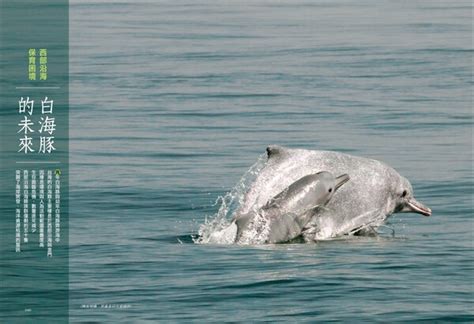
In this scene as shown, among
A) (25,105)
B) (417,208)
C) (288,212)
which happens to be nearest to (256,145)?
(25,105)

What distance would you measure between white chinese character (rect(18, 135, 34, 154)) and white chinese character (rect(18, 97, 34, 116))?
1.86 meters

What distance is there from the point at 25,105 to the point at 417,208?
15.9 metres

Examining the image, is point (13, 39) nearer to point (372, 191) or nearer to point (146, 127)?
point (146, 127)

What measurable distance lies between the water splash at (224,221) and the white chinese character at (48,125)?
299 inches

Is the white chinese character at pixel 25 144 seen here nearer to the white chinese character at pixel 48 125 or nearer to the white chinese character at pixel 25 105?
the white chinese character at pixel 48 125

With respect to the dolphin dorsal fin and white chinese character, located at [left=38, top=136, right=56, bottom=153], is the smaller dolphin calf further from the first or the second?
white chinese character, located at [left=38, top=136, right=56, bottom=153]

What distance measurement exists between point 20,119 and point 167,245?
13.6 m

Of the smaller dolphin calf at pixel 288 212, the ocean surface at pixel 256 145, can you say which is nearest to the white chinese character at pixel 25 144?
the ocean surface at pixel 256 145

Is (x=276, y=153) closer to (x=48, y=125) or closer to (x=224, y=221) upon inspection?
(x=224, y=221)

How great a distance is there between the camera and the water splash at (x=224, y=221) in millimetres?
26047

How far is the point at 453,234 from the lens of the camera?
1051 inches

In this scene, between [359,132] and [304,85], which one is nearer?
[359,132]

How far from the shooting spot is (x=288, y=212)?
26.1 meters

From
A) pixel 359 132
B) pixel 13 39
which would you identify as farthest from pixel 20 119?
pixel 13 39
